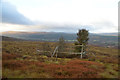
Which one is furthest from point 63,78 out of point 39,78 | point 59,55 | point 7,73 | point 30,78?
point 59,55

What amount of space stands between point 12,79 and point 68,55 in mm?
17639

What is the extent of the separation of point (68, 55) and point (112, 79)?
51.5 feet

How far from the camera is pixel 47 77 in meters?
7.70

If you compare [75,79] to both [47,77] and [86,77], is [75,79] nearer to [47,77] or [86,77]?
[86,77]

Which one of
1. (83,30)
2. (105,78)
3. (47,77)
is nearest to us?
(47,77)

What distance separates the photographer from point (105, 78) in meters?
8.23

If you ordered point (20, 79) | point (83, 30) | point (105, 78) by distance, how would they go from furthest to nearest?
point (83, 30) < point (105, 78) < point (20, 79)

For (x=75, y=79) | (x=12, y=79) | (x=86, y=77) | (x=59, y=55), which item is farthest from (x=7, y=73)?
(x=59, y=55)

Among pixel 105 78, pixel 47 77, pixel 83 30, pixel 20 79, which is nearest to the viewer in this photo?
pixel 20 79

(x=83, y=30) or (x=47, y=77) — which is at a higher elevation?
(x=83, y=30)

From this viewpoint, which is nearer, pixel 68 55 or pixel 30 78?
pixel 30 78

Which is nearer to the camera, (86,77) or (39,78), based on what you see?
(39,78)

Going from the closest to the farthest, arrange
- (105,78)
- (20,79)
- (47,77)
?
(20,79) < (47,77) < (105,78)

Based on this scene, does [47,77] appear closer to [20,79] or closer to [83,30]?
[20,79]
